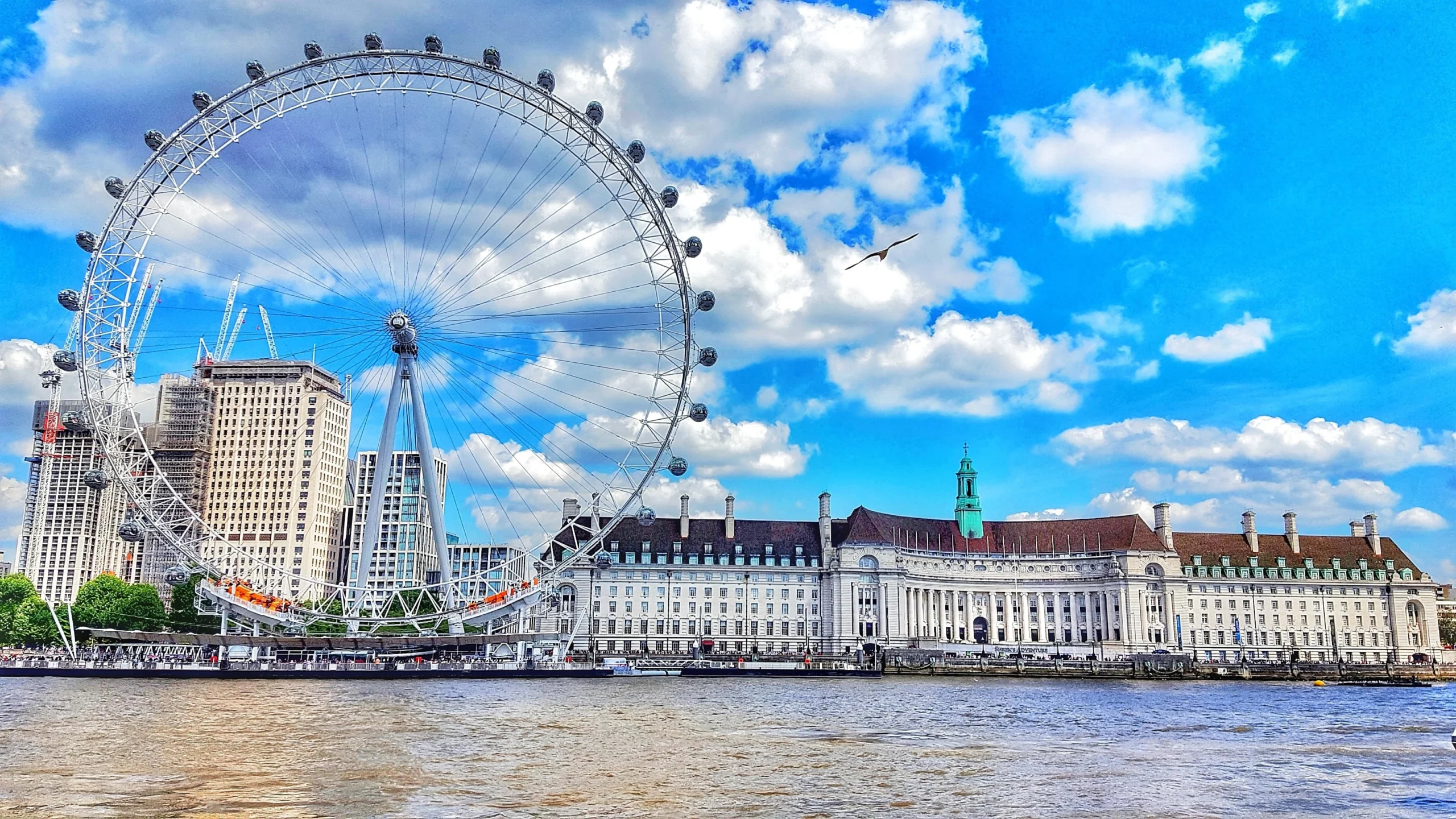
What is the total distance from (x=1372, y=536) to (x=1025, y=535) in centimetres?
4955

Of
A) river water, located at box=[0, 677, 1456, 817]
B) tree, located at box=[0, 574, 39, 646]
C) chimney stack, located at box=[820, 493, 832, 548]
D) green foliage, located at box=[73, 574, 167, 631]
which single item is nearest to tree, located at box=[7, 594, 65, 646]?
tree, located at box=[0, 574, 39, 646]

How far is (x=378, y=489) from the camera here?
80.0 m

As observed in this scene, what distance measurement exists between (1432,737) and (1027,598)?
11019 cm

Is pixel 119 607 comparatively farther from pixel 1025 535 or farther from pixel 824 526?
pixel 1025 535

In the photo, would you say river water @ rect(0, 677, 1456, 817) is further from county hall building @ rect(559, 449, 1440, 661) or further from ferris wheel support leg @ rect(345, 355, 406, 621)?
county hall building @ rect(559, 449, 1440, 661)

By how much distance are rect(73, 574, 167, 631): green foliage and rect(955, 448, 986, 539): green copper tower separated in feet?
340

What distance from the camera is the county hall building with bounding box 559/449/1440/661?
14688 centimetres

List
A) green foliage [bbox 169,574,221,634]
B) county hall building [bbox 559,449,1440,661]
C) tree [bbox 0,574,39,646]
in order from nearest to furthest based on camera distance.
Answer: tree [bbox 0,574,39,646], green foliage [bbox 169,574,221,634], county hall building [bbox 559,449,1440,661]

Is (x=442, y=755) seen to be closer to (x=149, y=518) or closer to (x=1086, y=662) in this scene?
(x=149, y=518)

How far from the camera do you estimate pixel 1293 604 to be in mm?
159625

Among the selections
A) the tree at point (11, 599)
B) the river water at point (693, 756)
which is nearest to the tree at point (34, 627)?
the tree at point (11, 599)

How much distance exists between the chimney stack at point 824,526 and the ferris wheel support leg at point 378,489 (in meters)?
75.6

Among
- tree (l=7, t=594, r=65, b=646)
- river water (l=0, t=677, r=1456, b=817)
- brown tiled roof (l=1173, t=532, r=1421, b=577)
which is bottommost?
river water (l=0, t=677, r=1456, b=817)

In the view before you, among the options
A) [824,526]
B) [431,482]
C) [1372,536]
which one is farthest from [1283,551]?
[431,482]
